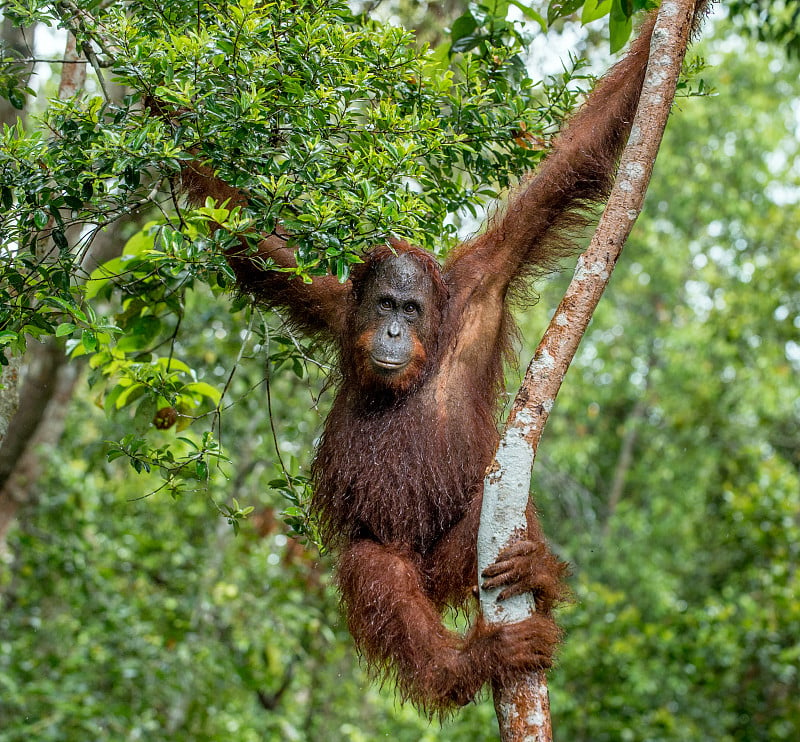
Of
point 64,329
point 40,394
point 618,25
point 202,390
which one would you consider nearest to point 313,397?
point 202,390

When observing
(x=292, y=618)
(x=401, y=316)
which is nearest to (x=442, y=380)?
(x=401, y=316)

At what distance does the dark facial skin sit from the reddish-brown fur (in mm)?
28

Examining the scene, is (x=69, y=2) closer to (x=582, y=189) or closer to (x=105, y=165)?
(x=105, y=165)

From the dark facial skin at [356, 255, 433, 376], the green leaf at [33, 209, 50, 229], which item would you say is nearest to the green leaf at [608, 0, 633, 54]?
the dark facial skin at [356, 255, 433, 376]

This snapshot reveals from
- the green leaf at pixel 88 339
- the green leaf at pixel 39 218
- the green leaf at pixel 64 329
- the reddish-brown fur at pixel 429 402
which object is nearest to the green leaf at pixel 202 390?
the reddish-brown fur at pixel 429 402

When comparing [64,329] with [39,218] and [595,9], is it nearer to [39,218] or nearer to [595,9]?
[39,218]

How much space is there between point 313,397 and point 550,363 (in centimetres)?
125

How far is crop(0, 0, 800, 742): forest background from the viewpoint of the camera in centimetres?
298

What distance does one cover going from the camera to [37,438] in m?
7.13

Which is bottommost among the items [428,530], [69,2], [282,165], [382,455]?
[428,530]

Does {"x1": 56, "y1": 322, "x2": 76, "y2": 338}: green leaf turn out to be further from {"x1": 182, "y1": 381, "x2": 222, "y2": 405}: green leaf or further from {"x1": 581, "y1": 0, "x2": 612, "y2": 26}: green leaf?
{"x1": 581, "y1": 0, "x2": 612, "y2": 26}: green leaf

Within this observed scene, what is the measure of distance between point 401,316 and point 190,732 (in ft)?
18.6

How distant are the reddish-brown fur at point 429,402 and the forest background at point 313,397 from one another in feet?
0.67

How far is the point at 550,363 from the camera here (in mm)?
2754
